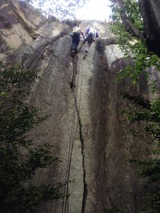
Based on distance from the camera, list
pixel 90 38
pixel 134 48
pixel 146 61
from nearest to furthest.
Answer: pixel 146 61 < pixel 134 48 < pixel 90 38

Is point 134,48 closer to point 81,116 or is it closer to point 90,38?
point 90,38

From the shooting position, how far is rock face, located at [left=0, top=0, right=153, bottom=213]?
9.39m

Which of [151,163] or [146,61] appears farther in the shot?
[146,61]

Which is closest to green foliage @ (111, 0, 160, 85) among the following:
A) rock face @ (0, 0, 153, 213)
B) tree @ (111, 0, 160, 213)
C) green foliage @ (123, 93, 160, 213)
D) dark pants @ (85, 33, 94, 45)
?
tree @ (111, 0, 160, 213)

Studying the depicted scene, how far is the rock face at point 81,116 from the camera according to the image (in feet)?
30.8

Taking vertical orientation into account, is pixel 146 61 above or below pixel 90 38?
below

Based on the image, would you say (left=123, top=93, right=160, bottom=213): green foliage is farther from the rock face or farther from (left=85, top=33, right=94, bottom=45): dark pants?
(left=85, top=33, right=94, bottom=45): dark pants

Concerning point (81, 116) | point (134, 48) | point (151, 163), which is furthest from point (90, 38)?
point (151, 163)

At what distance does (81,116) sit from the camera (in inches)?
448

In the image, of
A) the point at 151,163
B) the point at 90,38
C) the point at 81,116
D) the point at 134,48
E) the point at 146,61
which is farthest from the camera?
the point at 90,38

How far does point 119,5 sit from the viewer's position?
28.8 feet

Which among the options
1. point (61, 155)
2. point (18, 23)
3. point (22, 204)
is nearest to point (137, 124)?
point (61, 155)

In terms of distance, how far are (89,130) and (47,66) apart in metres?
4.12

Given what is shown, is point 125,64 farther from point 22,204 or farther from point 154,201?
point 22,204
